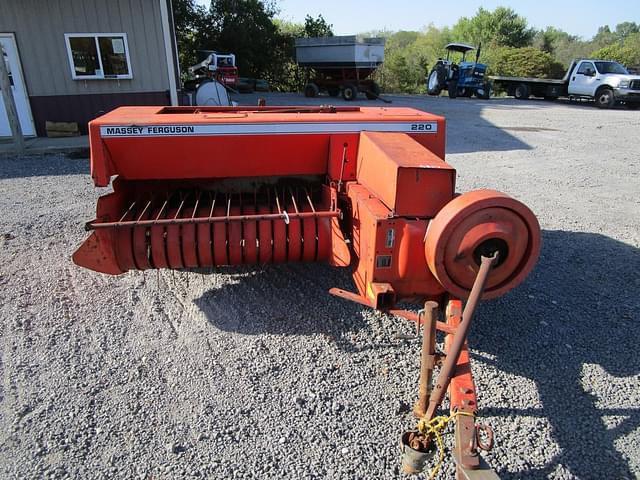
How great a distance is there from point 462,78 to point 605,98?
5785mm

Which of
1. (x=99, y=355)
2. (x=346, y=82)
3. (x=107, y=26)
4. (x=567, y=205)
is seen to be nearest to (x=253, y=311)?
(x=99, y=355)

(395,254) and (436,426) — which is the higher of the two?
(395,254)

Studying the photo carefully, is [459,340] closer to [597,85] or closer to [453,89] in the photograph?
[597,85]

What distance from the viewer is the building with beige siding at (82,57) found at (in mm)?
9634

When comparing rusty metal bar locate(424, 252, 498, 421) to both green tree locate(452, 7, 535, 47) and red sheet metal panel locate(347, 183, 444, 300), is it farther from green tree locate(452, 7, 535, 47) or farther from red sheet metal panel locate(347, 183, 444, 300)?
green tree locate(452, 7, 535, 47)

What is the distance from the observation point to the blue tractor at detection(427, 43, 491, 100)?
20.8 m

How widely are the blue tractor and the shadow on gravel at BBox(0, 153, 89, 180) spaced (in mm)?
17352

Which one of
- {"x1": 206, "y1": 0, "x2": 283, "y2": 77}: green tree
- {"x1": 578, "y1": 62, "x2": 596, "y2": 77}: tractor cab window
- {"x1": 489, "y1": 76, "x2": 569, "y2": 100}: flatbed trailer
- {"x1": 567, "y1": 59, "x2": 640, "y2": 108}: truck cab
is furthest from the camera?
{"x1": 206, "y1": 0, "x2": 283, "y2": 77}: green tree

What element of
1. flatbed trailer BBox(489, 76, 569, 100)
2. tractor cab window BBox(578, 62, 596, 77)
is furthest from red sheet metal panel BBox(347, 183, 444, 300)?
flatbed trailer BBox(489, 76, 569, 100)

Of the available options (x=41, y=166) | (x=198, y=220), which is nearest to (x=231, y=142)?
(x=198, y=220)

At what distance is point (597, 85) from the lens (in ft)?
60.5

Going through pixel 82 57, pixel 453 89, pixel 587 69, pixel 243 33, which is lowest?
pixel 453 89

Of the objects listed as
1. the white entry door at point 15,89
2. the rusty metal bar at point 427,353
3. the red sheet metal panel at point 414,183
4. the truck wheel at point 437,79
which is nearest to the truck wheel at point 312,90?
the truck wheel at point 437,79

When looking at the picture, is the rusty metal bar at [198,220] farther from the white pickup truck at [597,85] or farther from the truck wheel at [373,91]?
the white pickup truck at [597,85]
